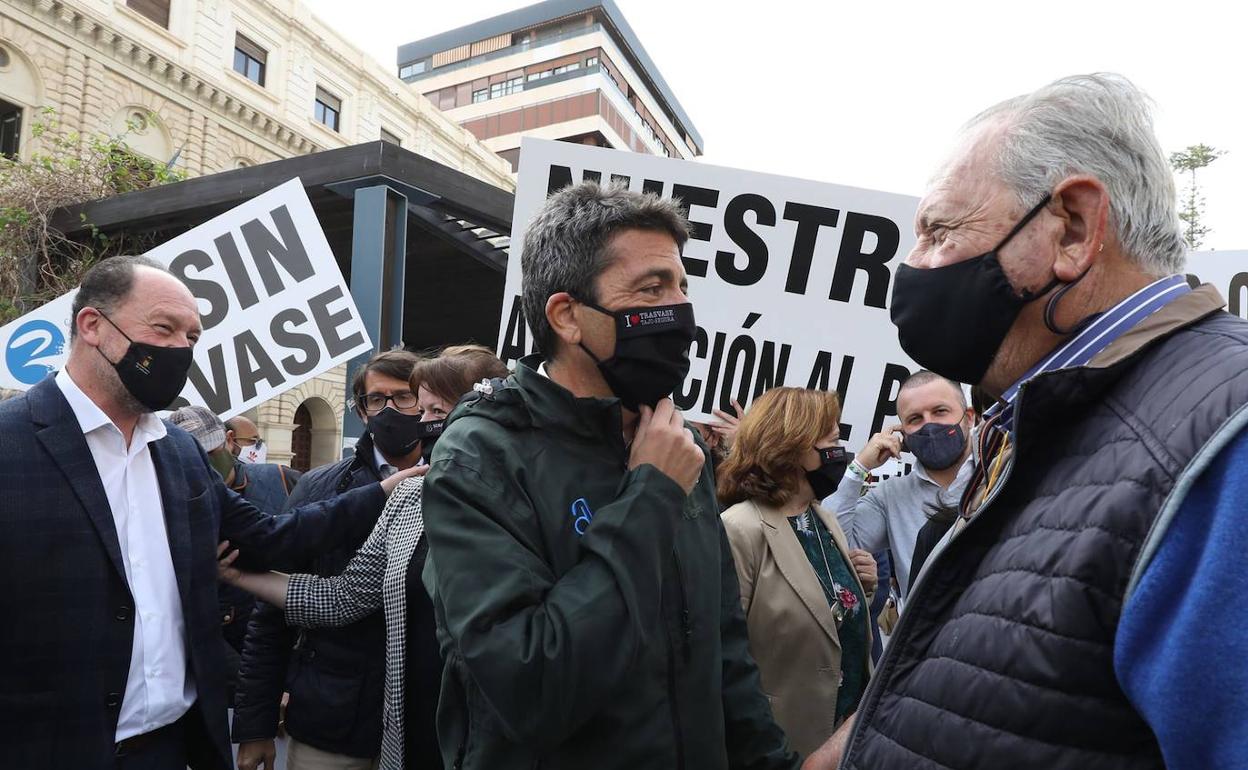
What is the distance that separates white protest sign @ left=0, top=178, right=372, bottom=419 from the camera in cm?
381

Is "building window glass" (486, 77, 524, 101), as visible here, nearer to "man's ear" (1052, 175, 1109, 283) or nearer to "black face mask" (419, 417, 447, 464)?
"black face mask" (419, 417, 447, 464)

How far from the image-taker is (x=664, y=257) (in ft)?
5.13

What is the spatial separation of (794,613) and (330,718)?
52.5 inches

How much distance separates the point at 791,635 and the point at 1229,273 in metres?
3.30

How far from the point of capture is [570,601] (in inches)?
45.4

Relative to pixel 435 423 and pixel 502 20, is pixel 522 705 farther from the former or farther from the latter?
pixel 502 20

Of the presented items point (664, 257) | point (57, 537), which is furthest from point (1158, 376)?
point (57, 537)

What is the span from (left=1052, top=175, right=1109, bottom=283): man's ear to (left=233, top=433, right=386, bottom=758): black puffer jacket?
6.54 feet

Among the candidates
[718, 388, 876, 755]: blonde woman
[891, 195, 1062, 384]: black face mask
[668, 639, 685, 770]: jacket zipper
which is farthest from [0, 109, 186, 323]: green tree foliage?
[891, 195, 1062, 384]: black face mask

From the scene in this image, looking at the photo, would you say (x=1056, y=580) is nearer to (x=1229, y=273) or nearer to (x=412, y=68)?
(x=1229, y=273)

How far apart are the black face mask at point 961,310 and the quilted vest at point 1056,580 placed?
17 cm

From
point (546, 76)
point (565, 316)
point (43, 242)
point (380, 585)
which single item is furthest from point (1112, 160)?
point (546, 76)

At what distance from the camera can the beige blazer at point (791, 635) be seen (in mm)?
2178

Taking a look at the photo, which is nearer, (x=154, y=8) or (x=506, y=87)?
(x=154, y=8)
